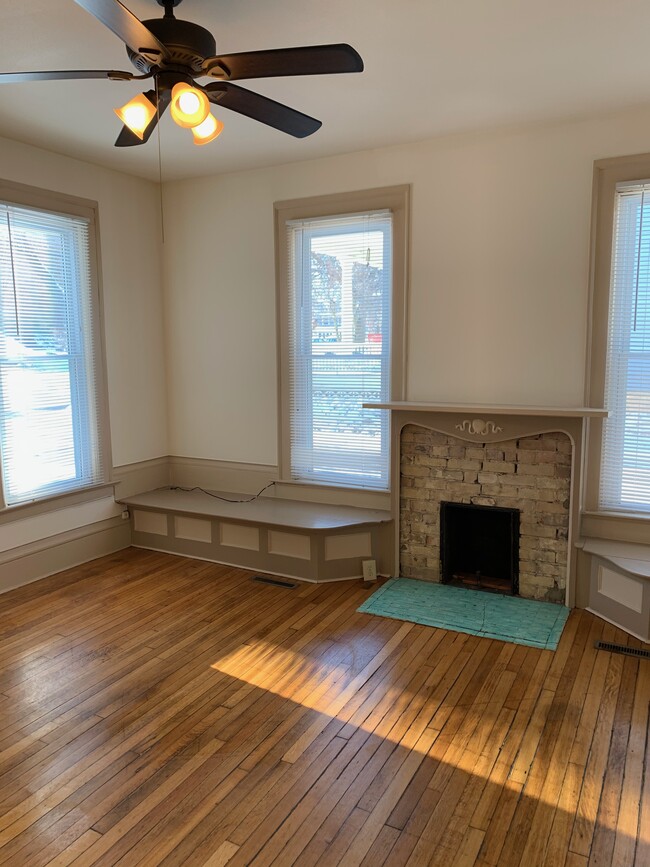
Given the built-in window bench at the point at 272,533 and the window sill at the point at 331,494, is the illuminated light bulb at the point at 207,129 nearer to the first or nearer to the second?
the built-in window bench at the point at 272,533

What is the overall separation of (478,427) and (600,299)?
1.05 metres

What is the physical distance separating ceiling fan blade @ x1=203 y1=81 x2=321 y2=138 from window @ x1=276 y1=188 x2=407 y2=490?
1828mm

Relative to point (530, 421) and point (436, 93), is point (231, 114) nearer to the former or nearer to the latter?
point (436, 93)

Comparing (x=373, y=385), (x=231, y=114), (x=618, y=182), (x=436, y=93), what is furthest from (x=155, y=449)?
(x=618, y=182)

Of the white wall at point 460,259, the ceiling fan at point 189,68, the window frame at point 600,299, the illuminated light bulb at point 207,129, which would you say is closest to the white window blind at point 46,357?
the white wall at point 460,259

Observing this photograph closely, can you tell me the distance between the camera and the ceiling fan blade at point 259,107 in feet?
7.38

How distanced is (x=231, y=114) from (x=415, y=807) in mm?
3508

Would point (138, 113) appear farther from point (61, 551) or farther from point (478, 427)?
point (61, 551)

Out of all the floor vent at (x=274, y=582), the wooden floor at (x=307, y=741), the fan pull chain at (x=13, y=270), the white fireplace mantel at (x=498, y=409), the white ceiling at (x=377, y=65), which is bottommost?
the wooden floor at (x=307, y=741)

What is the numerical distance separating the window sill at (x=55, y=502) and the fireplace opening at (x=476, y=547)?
258cm

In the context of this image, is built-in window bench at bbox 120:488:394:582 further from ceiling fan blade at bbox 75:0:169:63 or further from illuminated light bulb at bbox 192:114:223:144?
ceiling fan blade at bbox 75:0:169:63

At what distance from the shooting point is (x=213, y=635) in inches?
140

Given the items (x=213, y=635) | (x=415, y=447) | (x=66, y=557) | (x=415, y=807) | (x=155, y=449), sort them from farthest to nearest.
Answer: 1. (x=155, y=449)
2. (x=66, y=557)
3. (x=415, y=447)
4. (x=213, y=635)
5. (x=415, y=807)

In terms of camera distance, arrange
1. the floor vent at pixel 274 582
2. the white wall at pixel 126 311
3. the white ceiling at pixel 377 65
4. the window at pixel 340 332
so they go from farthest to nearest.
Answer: the white wall at pixel 126 311
the window at pixel 340 332
the floor vent at pixel 274 582
the white ceiling at pixel 377 65
